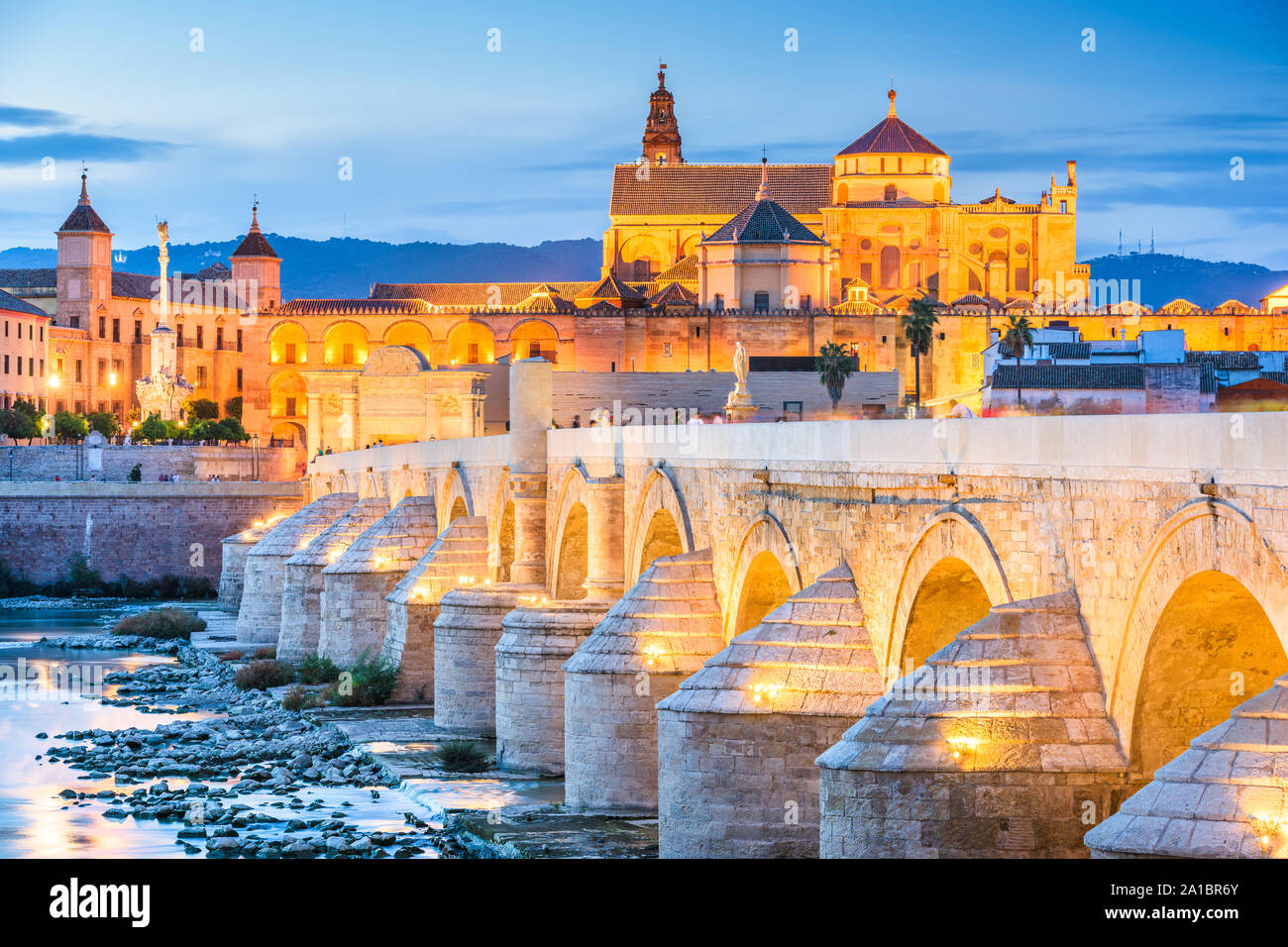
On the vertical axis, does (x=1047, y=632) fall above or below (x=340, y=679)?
above

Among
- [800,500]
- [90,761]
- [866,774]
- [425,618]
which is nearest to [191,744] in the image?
[90,761]

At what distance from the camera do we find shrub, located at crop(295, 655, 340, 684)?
110ft

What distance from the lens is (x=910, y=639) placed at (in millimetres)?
14547

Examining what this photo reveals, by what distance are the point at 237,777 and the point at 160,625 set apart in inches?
908

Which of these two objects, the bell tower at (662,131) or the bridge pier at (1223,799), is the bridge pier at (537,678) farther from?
the bell tower at (662,131)

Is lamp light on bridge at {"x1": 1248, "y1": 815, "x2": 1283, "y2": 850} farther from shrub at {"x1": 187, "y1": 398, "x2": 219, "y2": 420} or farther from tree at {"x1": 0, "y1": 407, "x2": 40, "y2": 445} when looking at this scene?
shrub at {"x1": 187, "y1": 398, "x2": 219, "y2": 420}

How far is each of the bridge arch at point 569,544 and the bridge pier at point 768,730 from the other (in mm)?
11092

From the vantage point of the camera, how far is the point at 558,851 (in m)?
17.4

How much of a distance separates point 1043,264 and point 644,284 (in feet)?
61.6

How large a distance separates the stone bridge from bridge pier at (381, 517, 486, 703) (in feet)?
9.42

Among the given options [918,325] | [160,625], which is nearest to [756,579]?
[160,625]

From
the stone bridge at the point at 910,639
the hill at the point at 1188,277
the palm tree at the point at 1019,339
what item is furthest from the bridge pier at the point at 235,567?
the hill at the point at 1188,277

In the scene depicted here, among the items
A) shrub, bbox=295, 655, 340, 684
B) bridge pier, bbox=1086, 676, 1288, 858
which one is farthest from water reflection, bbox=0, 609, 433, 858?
bridge pier, bbox=1086, 676, 1288, 858
